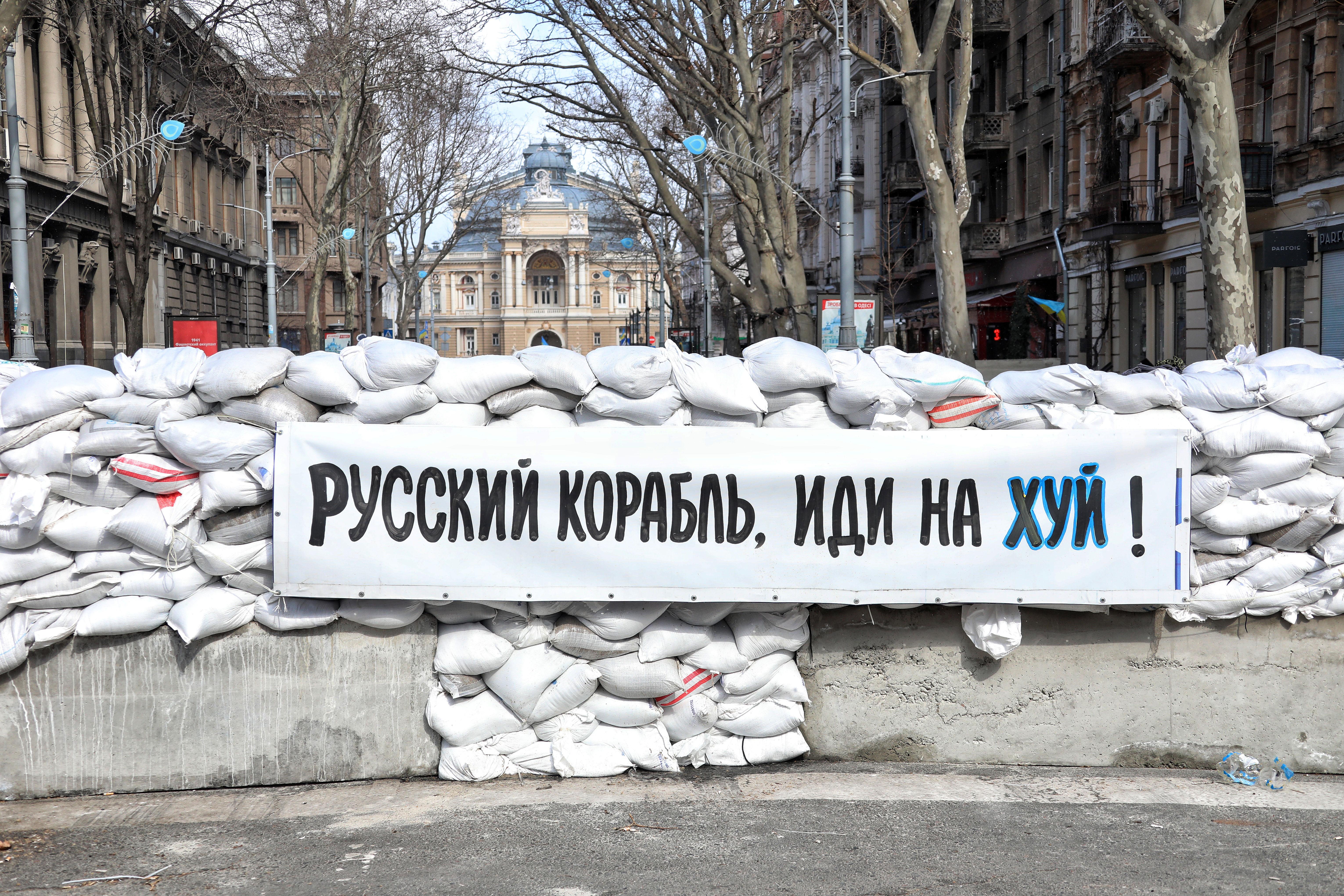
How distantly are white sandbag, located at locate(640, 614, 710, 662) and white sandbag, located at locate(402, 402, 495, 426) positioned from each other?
3.16 feet

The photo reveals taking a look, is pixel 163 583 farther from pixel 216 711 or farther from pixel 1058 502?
pixel 1058 502

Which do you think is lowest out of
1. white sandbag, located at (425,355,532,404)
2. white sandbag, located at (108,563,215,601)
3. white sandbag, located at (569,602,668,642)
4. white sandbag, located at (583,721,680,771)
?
white sandbag, located at (583,721,680,771)

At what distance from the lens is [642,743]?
184 inches

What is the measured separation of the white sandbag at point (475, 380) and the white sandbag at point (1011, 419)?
1663mm

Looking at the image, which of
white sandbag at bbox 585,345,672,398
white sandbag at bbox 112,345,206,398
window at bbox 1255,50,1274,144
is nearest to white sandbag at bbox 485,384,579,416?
white sandbag at bbox 585,345,672,398

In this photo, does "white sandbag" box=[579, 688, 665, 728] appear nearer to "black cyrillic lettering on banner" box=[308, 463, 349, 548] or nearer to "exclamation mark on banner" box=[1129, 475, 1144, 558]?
"black cyrillic lettering on banner" box=[308, 463, 349, 548]

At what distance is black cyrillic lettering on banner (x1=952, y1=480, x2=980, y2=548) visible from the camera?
15.3 feet

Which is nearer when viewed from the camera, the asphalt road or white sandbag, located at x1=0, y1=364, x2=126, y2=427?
the asphalt road

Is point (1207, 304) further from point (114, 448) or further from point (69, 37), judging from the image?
point (69, 37)

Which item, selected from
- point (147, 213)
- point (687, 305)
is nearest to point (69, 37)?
point (147, 213)

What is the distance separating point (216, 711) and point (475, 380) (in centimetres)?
148

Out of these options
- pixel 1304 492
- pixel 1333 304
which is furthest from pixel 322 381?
pixel 1333 304

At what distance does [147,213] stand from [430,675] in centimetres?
2036

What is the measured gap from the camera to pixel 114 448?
452cm
